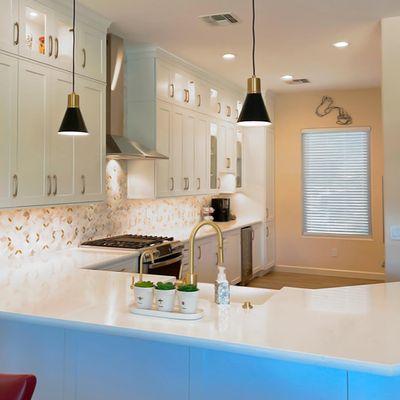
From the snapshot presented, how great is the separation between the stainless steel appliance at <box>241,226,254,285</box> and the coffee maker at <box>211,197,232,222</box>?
16.6 inches

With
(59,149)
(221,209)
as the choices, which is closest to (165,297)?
(59,149)

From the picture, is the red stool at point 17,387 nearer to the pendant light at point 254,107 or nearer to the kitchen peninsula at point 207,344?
the kitchen peninsula at point 207,344

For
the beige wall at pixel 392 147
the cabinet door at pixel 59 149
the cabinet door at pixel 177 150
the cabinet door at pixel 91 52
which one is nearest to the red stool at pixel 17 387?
the cabinet door at pixel 59 149

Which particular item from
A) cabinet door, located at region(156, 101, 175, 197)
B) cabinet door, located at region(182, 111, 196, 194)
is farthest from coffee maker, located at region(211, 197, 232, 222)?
cabinet door, located at region(156, 101, 175, 197)

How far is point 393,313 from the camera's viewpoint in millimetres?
1975

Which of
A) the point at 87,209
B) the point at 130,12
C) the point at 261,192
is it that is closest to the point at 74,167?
the point at 87,209

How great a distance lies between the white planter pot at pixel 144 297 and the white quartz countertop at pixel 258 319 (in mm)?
69

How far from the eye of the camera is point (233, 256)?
6.08 meters

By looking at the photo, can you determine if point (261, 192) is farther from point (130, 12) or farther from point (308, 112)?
point (130, 12)

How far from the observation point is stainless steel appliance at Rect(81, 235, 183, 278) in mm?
3904

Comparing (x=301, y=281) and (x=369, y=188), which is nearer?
(x=301, y=281)

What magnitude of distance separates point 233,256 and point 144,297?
415 cm

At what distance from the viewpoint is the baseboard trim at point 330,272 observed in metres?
7.04

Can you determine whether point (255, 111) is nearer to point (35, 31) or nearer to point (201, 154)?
point (35, 31)
